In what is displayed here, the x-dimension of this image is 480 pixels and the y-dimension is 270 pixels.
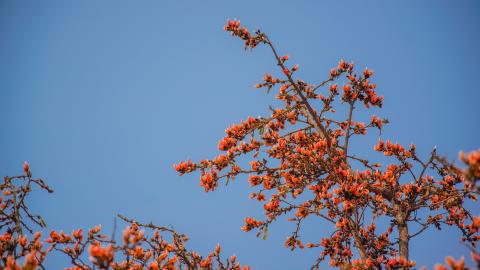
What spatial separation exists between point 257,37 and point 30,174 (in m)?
4.37

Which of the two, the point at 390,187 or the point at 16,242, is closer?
the point at 16,242

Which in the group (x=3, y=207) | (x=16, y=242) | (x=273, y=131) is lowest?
(x=16, y=242)

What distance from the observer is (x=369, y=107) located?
624cm

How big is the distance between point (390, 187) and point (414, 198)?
451 millimetres

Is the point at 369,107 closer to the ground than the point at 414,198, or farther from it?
farther from it

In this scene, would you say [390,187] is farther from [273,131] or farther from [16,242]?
[16,242]

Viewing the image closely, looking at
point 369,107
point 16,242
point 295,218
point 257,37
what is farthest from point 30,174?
point 369,107

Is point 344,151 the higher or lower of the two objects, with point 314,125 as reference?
lower

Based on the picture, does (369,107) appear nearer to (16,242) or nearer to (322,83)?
(322,83)

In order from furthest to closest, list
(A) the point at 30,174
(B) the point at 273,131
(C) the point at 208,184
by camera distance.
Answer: (B) the point at 273,131 < (C) the point at 208,184 < (A) the point at 30,174

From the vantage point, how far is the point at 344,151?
247 inches

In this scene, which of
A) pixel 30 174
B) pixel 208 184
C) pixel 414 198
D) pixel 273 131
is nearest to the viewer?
pixel 30 174

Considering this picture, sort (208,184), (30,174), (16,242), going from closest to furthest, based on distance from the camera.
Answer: (16,242) < (30,174) < (208,184)

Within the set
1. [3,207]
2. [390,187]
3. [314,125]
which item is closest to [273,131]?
[314,125]
